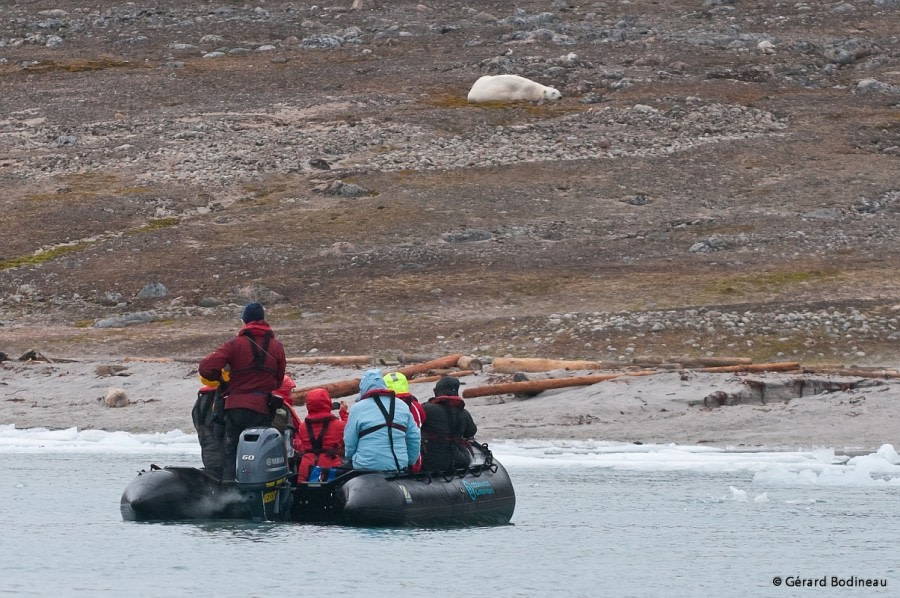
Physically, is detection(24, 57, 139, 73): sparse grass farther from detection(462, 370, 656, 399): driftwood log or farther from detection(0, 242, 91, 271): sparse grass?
detection(462, 370, 656, 399): driftwood log

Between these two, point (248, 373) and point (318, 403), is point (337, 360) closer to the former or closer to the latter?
point (318, 403)

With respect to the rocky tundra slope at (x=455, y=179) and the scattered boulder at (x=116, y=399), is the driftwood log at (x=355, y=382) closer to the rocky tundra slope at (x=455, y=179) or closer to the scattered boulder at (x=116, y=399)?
the rocky tundra slope at (x=455, y=179)

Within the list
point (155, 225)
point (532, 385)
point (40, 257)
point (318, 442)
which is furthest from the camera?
point (155, 225)

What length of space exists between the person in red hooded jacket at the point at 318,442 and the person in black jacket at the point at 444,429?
958 mm

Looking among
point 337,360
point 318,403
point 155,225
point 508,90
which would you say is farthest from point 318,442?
point 508,90

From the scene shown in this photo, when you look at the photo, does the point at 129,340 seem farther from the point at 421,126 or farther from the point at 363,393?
the point at 421,126

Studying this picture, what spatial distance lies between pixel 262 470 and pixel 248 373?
1.01 m

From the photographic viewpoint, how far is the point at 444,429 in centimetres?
1658

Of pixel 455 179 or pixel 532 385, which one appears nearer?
pixel 532 385

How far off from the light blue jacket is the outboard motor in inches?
30.5

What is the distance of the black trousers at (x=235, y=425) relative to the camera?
15.7 meters

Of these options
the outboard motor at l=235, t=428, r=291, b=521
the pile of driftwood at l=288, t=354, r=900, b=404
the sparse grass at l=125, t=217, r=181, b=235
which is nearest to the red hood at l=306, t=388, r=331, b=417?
the outboard motor at l=235, t=428, r=291, b=521

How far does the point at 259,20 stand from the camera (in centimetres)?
8019

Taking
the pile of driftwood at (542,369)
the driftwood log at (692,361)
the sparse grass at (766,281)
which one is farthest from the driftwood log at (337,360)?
the sparse grass at (766,281)
